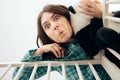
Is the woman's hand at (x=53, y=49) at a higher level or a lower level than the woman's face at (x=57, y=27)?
lower

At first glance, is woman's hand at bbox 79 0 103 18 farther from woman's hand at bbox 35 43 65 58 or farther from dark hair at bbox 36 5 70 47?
woman's hand at bbox 35 43 65 58

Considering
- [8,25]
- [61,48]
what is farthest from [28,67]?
[8,25]

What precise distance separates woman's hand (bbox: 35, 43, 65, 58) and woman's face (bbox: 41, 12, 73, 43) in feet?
0.12

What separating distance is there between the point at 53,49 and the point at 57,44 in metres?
0.04

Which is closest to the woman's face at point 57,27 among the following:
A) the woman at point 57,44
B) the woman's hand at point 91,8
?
the woman at point 57,44

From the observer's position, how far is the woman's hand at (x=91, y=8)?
3.46 feet

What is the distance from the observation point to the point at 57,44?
3.70 feet

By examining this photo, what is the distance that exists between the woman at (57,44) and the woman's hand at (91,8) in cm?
9

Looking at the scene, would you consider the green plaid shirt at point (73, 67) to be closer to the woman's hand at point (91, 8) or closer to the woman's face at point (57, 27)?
the woman's face at point (57, 27)

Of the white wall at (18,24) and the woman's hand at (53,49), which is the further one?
the white wall at (18,24)

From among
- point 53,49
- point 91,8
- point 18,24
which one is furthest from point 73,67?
point 18,24

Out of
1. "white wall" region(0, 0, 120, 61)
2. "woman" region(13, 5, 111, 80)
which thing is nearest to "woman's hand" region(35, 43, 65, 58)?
"woman" region(13, 5, 111, 80)

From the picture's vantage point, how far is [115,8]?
1.14 m

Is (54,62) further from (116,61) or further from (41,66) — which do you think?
(116,61)
